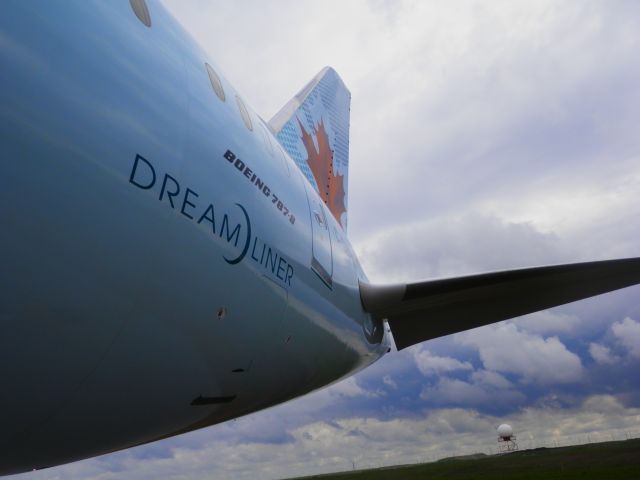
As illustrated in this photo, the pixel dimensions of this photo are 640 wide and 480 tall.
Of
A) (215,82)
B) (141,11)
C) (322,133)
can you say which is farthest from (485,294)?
(141,11)

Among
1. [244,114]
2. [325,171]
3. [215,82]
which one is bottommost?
[215,82]

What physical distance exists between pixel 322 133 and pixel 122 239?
6816 millimetres

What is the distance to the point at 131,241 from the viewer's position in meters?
2.42

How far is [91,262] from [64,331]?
31 cm

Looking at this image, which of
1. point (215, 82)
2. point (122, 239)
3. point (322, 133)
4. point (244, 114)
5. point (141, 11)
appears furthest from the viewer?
point (322, 133)

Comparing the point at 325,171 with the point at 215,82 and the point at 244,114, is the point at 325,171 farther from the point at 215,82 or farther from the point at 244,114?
the point at 215,82

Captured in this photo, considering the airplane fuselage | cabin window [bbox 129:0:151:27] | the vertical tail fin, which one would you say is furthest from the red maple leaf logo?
cabin window [bbox 129:0:151:27]

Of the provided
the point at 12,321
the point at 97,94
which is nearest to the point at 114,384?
the point at 12,321

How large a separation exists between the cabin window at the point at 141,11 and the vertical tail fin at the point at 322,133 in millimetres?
4162

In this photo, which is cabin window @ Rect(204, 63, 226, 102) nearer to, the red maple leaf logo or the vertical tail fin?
the vertical tail fin

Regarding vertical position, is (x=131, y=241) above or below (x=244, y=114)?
below

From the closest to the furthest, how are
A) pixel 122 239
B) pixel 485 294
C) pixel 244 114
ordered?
pixel 122 239 → pixel 244 114 → pixel 485 294

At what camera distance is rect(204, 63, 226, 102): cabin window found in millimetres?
3617

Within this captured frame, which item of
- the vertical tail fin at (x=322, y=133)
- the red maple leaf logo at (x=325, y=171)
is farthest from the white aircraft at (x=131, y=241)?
the red maple leaf logo at (x=325, y=171)
